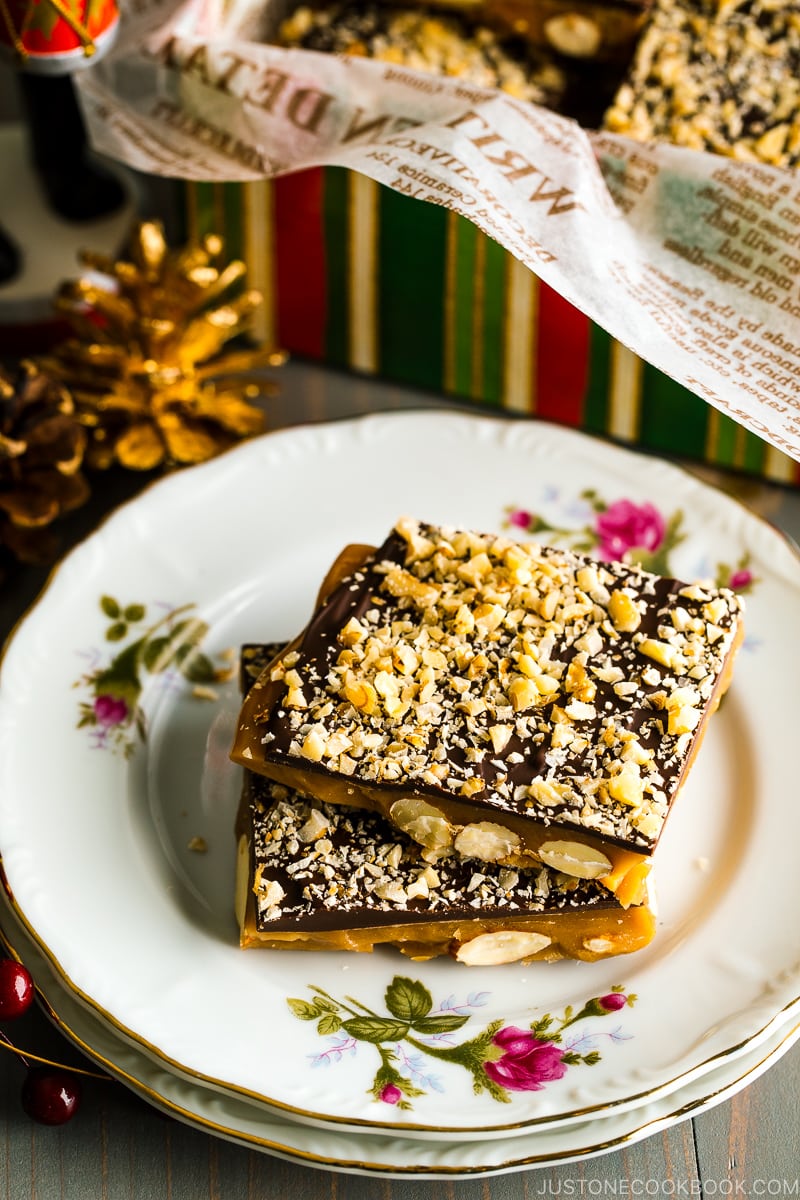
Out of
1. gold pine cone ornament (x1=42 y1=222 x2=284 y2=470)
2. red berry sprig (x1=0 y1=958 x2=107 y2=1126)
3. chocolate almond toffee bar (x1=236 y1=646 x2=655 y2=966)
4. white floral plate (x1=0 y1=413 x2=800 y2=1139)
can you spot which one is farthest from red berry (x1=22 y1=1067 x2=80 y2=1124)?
gold pine cone ornament (x1=42 y1=222 x2=284 y2=470)

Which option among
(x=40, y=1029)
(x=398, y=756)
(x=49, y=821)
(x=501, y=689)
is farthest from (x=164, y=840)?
(x=501, y=689)

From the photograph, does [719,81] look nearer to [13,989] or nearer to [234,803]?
[234,803]

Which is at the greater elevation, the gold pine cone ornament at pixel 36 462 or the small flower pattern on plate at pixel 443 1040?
the gold pine cone ornament at pixel 36 462

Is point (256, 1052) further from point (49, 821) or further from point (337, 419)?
point (337, 419)

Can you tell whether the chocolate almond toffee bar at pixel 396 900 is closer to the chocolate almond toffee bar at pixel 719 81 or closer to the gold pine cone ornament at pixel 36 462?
the gold pine cone ornament at pixel 36 462

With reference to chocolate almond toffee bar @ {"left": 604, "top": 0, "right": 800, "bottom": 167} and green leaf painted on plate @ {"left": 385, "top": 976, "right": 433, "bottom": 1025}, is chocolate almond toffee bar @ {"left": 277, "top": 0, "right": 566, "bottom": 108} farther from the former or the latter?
green leaf painted on plate @ {"left": 385, "top": 976, "right": 433, "bottom": 1025}

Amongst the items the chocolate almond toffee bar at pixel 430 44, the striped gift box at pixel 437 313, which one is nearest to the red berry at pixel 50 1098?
the striped gift box at pixel 437 313

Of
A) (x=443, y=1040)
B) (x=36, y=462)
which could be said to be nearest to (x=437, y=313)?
(x=36, y=462)
